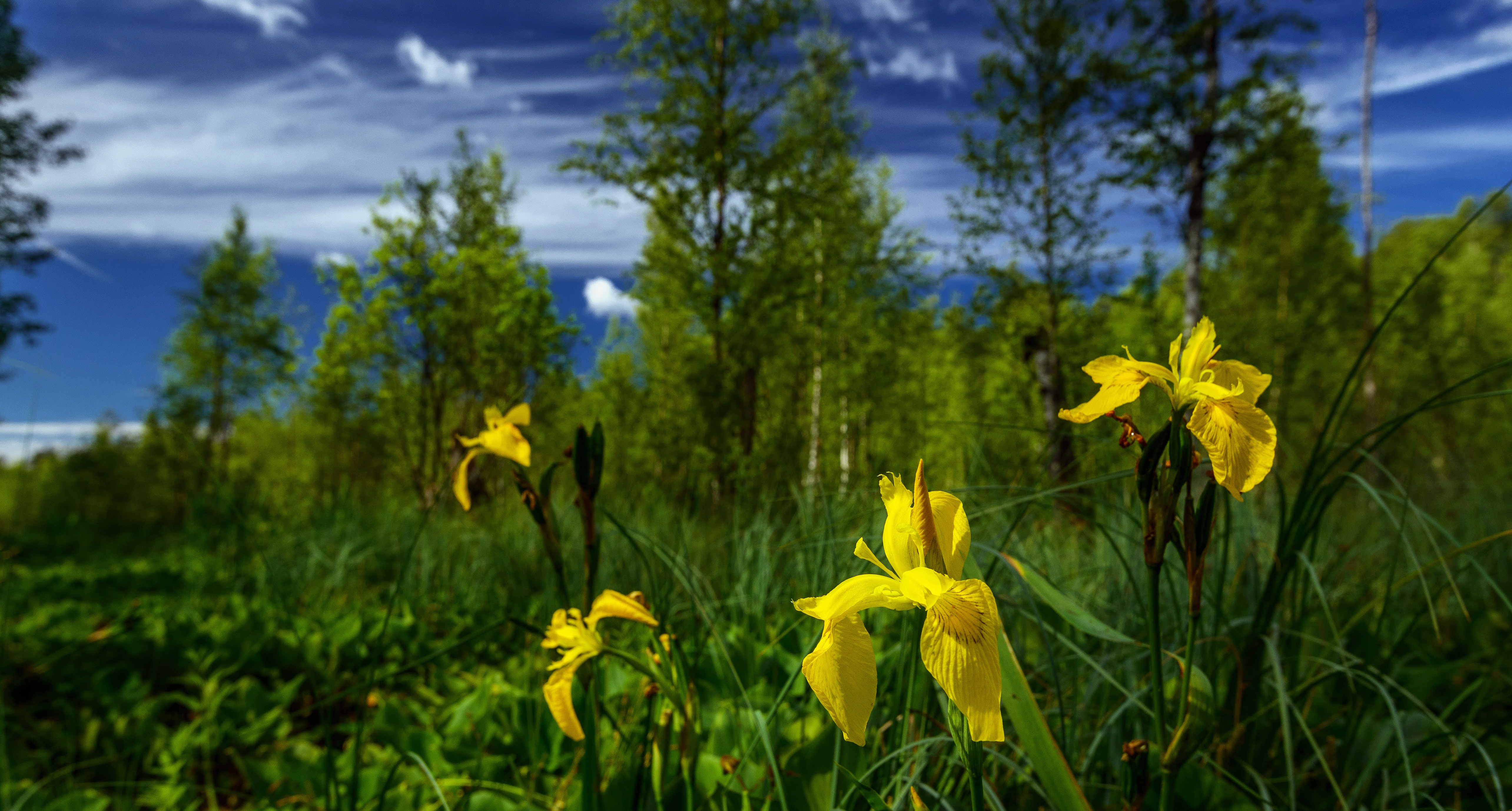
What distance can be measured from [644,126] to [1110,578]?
842 centimetres

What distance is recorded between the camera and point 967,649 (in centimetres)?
43

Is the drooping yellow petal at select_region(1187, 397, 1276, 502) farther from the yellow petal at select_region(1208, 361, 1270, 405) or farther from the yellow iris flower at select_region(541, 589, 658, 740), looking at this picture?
the yellow iris flower at select_region(541, 589, 658, 740)

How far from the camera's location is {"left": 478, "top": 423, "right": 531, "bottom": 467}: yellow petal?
956 mm

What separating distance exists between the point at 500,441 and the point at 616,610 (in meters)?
0.31

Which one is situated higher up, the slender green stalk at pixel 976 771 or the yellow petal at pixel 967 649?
the yellow petal at pixel 967 649

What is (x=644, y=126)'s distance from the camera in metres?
8.73

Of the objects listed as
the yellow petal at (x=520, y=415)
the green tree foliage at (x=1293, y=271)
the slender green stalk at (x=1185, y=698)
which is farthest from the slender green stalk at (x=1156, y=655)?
the green tree foliage at (x=1293, y=271)

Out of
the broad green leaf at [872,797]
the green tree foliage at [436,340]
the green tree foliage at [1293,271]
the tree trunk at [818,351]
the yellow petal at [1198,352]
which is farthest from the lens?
the green tree foliage at [1293,271]

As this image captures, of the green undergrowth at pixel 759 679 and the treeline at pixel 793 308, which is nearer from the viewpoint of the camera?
the green undergrowth at pixel 759 679

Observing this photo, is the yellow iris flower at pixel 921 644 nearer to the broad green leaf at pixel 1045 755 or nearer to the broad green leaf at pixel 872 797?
the broad green leaf at pixel 872 797

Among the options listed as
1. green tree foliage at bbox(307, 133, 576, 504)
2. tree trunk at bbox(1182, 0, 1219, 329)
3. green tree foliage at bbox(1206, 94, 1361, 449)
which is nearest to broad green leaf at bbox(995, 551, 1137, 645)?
green tree foliage at bbox(307, 133, 576, 504)

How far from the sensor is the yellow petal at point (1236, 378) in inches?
25.6

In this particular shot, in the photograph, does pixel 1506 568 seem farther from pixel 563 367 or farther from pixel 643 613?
pixel 563 367

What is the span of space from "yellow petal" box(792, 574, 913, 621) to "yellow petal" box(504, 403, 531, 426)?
1.97 ft
